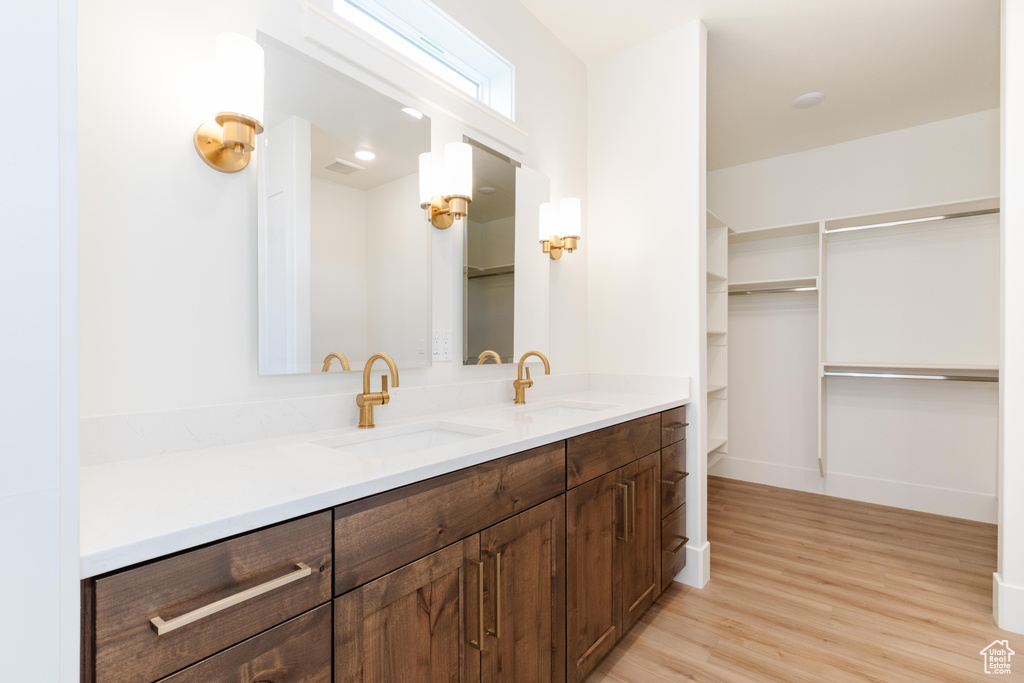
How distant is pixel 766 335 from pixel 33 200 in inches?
173

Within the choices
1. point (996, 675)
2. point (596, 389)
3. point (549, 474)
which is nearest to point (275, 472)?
point (549, 474)

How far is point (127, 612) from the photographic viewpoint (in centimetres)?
64

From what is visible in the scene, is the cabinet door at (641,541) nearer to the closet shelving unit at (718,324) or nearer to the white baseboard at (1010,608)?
the white baseboard at (1010,608)

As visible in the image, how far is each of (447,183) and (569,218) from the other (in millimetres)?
803

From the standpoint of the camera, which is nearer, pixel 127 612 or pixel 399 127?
pixel 127 612

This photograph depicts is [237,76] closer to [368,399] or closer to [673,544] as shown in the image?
[368,399]

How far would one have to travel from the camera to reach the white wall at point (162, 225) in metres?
1.08

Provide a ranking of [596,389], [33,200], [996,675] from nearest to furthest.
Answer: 1. [33,200]
2. [996,675]
3. [596,389]

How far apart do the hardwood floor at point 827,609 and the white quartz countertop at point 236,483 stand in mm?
1085

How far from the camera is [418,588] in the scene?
1022 millimetres

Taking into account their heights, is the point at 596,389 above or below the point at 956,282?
below

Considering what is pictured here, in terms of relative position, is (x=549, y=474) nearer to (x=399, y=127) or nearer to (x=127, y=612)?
(x=127, y=612)

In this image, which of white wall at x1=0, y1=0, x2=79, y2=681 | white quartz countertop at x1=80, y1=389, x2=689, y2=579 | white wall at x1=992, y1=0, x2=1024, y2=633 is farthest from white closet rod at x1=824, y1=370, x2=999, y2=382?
white wall at x1=0, y1=0, x2=79, y2=681

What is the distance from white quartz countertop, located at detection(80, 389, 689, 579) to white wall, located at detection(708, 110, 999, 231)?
3.42 m
